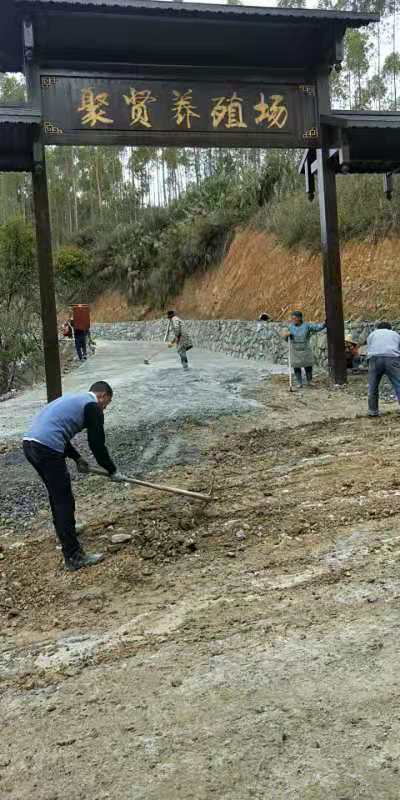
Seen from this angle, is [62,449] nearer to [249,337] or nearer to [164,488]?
[164,488]

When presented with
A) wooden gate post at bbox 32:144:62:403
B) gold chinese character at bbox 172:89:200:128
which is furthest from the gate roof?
wooden gate post at bbox 32:144:62:403

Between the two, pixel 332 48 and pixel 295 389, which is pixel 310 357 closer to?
pixel 295 389

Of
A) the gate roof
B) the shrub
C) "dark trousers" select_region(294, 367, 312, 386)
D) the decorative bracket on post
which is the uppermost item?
the gate roof

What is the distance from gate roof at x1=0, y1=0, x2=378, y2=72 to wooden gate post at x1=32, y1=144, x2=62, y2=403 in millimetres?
1867

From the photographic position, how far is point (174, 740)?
8.62 feet

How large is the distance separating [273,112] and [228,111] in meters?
0.75

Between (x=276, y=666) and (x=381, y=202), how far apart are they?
15578mm

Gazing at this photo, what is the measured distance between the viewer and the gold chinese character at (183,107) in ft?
31.9

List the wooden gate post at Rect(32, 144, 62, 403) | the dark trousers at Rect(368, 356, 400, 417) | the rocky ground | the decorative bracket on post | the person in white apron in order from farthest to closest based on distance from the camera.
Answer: the person in white apron → the wooden gate post at Rect(32, 144, 62, 403) → the decorative bracket on post → the dark trousers at Rect(368, 356, 400, 417) → the rocky ground

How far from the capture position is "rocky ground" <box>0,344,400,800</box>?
2455mm

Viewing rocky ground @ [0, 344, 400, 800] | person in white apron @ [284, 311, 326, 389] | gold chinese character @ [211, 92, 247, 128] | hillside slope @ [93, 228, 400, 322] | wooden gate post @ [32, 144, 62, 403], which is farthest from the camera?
hillside slope @ [93, 228, 400, 322]

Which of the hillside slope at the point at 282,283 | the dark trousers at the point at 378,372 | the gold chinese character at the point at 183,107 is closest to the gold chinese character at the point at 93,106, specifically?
the gold chinese character at the point at 183,107

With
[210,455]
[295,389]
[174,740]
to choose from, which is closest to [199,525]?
[210,455]

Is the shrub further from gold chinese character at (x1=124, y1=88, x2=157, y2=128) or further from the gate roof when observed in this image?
gold chinese character at (x1=124, y1=88, x2=157, y2=128)
